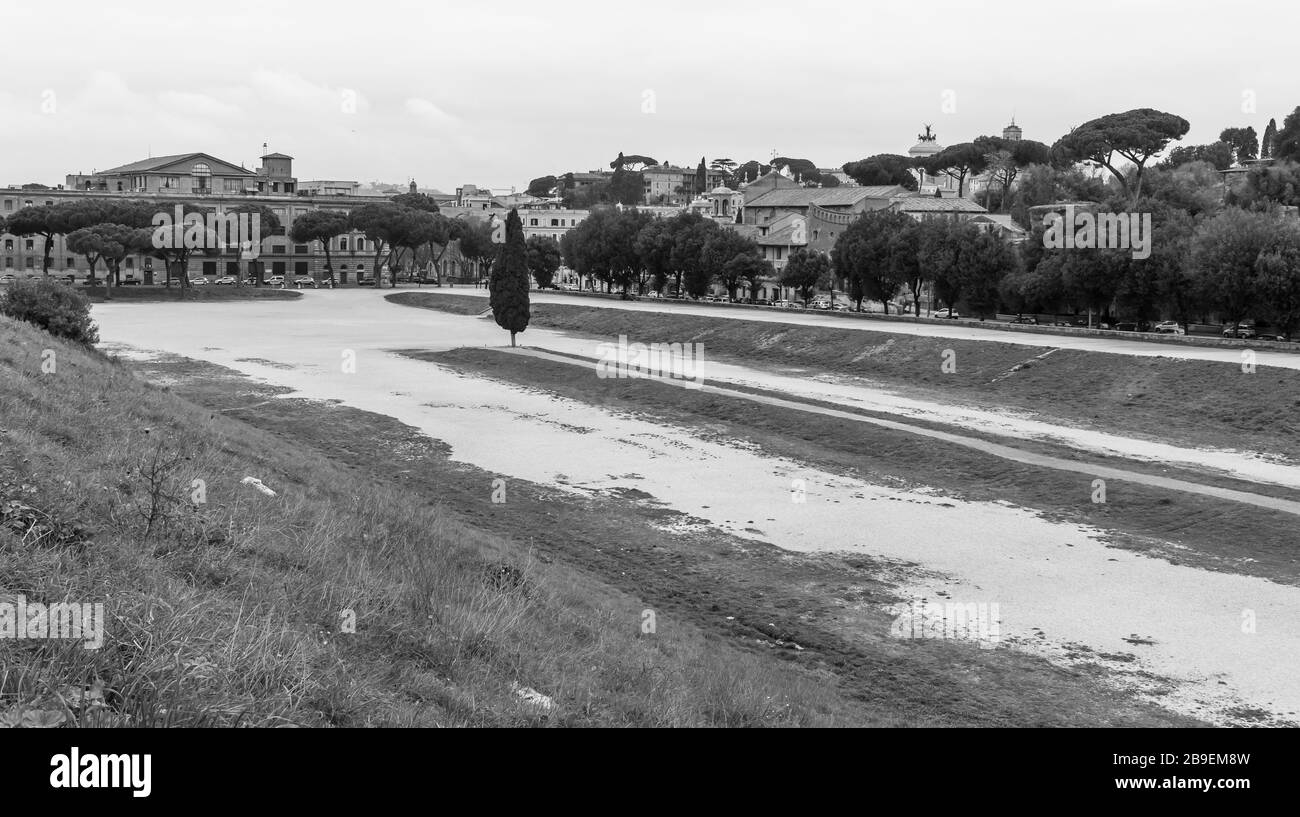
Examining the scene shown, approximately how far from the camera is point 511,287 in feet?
167

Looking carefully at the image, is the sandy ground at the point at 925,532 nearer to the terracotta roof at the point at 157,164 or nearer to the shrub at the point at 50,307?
the shrub at the point at 50,307

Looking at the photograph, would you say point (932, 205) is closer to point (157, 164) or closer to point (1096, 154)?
point (1096, 154)

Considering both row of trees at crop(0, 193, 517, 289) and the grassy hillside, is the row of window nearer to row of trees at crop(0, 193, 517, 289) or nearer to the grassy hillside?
row of trees at crop(0, 193, 517, 289)

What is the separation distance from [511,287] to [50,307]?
2449 cm

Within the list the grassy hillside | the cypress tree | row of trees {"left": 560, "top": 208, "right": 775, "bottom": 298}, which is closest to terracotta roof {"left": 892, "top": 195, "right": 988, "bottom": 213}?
row of trees {"left": 560, "top": 208, "right": 775, "bottom": 298}

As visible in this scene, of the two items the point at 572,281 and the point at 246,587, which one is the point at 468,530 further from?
the point at 572,281

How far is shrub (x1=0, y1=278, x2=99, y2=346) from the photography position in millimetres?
27734

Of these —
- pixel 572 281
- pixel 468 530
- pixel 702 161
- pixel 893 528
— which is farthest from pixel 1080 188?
pixel 702 161

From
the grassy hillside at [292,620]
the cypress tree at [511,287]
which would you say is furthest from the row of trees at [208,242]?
the grassy hillside at [292,620]

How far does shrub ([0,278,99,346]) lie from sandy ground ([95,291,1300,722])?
786cm

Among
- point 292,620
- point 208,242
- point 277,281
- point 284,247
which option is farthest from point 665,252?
point 292,620

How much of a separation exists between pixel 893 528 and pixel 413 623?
41.0 feet

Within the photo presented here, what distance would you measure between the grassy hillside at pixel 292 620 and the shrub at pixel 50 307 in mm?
13781

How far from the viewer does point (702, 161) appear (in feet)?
590
